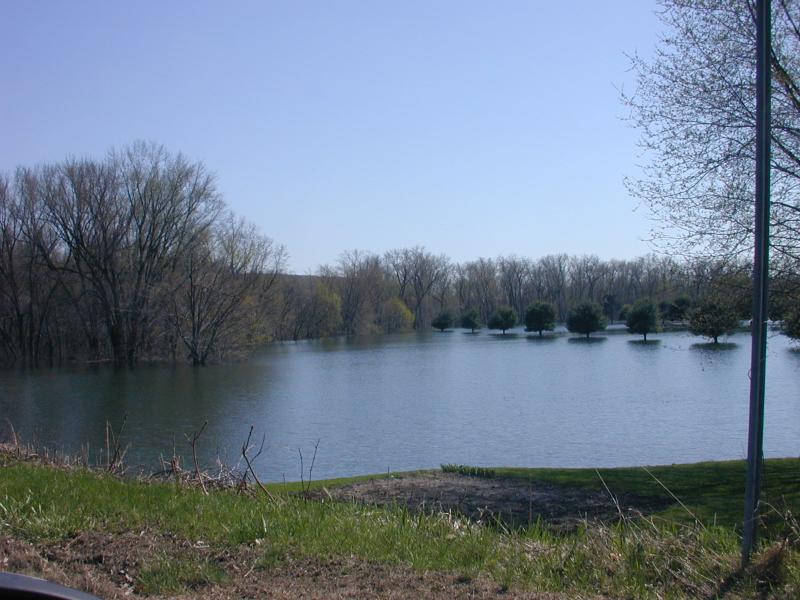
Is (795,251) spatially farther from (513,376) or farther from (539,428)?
(513,376)

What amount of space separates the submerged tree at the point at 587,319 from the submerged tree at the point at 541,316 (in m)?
7.01

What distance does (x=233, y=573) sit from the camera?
4.54 metres

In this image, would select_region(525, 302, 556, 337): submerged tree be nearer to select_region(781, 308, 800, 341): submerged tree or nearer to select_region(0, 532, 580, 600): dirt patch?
select_region(781, 308, 800, 341): submerged tree

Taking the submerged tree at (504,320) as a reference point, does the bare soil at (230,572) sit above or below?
below

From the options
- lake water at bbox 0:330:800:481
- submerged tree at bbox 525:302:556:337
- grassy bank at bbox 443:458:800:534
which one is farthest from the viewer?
submerged tree at bbox 525:302:556:337

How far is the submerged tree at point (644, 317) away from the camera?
59594mm

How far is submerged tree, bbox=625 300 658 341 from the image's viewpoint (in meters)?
59.6

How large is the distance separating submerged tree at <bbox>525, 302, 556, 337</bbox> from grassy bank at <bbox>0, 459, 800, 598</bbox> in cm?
7152

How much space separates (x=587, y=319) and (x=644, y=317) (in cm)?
926

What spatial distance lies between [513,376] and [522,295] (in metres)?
87.6


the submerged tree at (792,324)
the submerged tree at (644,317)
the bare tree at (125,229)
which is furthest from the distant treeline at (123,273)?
the submerged tree at (792,324)

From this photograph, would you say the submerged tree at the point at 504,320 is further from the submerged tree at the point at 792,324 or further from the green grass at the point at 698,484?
the submerged tree at the point at 792,324

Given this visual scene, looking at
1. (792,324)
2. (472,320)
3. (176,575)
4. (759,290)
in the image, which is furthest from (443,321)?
(176,575)

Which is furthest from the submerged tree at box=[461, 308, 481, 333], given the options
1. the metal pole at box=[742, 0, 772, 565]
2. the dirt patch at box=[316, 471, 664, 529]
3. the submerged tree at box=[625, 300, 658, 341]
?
the metal pole at box=[742, 0, 772, 565]
